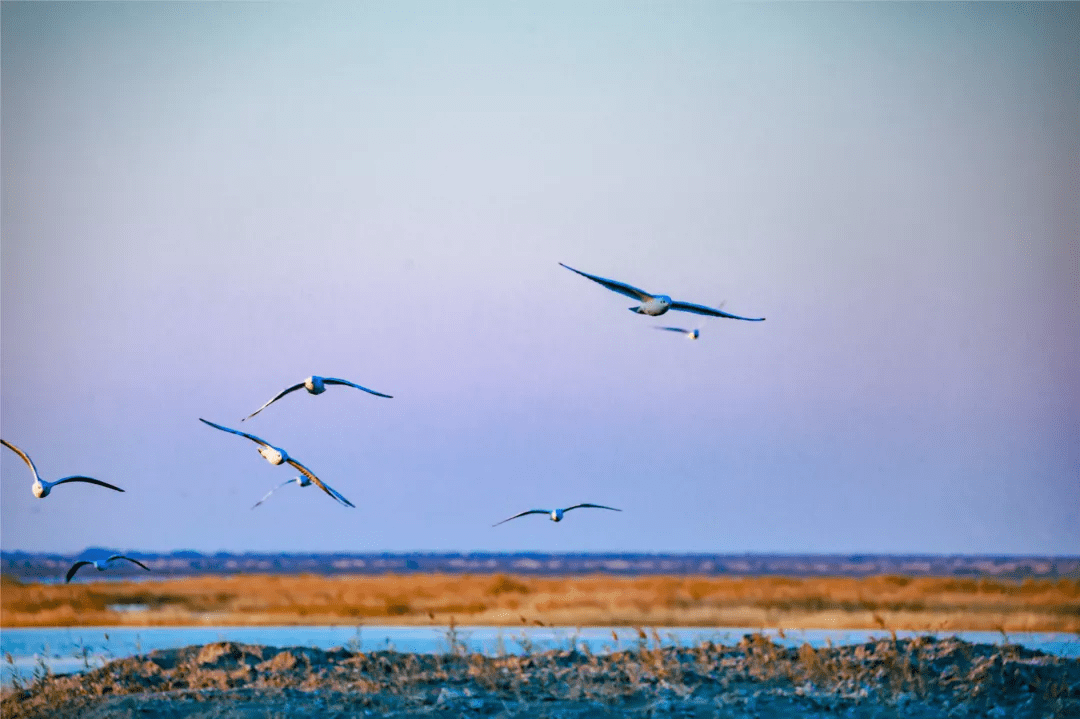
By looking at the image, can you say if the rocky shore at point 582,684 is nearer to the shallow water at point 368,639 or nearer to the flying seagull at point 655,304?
the shallow water at point 368,639

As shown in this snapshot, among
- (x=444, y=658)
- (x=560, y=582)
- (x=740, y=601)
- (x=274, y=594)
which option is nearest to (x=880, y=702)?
(x=444, y=658)

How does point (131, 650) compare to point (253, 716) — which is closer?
point (253, 716)

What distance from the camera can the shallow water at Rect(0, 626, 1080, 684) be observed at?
16594 mm

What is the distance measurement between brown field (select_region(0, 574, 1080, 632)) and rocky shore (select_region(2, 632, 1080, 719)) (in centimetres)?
571

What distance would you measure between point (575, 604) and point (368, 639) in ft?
27.3

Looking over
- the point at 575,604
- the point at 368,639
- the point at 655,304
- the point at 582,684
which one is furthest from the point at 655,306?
the point at 575,604

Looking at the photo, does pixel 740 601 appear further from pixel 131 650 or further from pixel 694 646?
pixel 131 650

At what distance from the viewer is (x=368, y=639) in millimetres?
20094

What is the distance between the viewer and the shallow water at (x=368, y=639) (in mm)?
16594

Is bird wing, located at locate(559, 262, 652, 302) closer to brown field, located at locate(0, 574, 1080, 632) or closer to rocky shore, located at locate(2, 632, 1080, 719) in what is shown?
rocky shore, located at locate(2, 632, 1080, 719)

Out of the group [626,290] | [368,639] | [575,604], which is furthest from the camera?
[575,604]

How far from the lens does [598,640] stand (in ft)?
63.9

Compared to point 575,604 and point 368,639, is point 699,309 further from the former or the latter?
point 575,604

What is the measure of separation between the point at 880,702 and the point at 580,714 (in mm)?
3212
